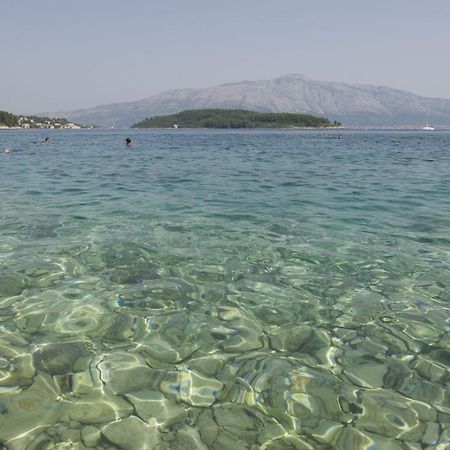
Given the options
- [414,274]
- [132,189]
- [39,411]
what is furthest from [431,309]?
[132,189]

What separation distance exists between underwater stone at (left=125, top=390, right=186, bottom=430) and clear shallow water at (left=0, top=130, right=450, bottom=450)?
2 centimetres

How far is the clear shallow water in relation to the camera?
4086mm

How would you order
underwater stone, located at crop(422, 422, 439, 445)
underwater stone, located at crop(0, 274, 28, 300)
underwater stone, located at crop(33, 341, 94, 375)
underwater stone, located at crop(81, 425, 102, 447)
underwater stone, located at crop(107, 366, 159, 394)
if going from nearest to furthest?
underwater stone, located at crop(81, 425, 102, 447) → underwater stone, located at crop(422, 422, 439, 445) → underwater stone, located at crop(107, 366, 159, 394) → underwater stone, located at crop(33, 341, 94, 375) → underwater stone, located at crop(0, 274, 28, 300)

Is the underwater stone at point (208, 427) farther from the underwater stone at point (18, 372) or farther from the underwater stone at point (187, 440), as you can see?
the underwater stone at point (18, 372)

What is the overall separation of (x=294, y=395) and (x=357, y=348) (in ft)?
4.65

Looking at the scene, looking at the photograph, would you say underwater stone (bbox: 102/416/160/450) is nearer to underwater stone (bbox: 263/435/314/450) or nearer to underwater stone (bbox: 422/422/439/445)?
underwater stone (bbox: 263/435/314/450)

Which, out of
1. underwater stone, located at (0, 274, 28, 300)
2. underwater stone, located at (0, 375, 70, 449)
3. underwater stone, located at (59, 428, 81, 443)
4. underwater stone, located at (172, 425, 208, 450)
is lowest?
underwater stone, located at (172, 425, 208, 450)

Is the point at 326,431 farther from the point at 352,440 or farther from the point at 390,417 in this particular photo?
the point at 390,417

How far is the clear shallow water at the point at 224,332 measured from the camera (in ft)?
13.4

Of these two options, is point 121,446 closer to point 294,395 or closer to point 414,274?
point 294,395

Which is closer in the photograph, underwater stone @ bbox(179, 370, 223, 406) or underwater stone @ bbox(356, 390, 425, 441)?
underwater stone @ bbox(356, 390, 425, 441)

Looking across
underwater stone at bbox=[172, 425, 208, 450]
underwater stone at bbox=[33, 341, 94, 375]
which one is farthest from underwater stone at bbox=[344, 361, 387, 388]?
underwater stone at bbox=[33, 341, 94, 375]

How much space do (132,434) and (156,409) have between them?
1.29 ft

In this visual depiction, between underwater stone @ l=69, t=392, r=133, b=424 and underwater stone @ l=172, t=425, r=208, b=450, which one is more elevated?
underwater stone @ l=69, t=392, r=133, b=424
